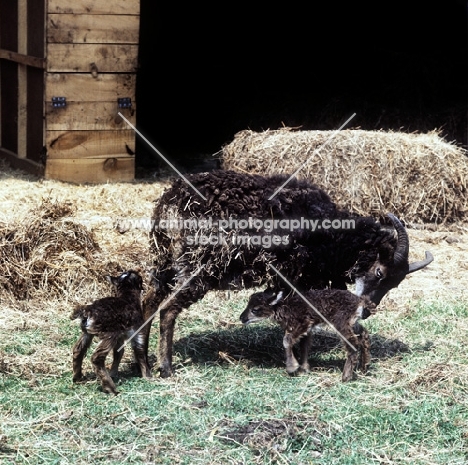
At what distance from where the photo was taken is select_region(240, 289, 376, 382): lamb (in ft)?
21.7

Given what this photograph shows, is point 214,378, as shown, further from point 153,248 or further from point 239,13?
point 239,13

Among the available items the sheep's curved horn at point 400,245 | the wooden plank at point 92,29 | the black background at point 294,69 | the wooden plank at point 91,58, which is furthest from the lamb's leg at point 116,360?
the black background at point 294,69

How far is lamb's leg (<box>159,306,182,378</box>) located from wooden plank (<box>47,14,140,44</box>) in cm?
535

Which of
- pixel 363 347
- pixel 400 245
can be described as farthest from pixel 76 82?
pixel 363 347

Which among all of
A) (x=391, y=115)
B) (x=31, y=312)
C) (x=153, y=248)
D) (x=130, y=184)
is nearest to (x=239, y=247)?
(x=153, y=248)

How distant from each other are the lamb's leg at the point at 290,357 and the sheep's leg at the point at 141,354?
1051 mm

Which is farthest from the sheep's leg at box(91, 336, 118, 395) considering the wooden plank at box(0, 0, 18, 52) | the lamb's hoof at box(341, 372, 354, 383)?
the wooden plank at box(0, 0, 18, 52)

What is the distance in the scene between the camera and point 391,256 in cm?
726

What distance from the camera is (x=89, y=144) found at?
1133 cm

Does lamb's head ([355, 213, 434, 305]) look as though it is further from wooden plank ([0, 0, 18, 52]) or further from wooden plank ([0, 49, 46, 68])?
wooden plank ([0, 0, 18, 52])

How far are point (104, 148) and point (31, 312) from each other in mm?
4050

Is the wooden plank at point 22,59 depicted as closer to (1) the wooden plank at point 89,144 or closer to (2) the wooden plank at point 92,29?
(2) the wooden plank at point 92,29

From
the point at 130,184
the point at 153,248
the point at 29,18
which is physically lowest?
the point at 130,184

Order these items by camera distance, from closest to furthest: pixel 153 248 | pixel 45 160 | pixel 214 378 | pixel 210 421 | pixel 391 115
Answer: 1. pixel 210 421
2. pixel 214 378
3. pixel 153 248
4. pixel 45 160
5. pixel 391 115
